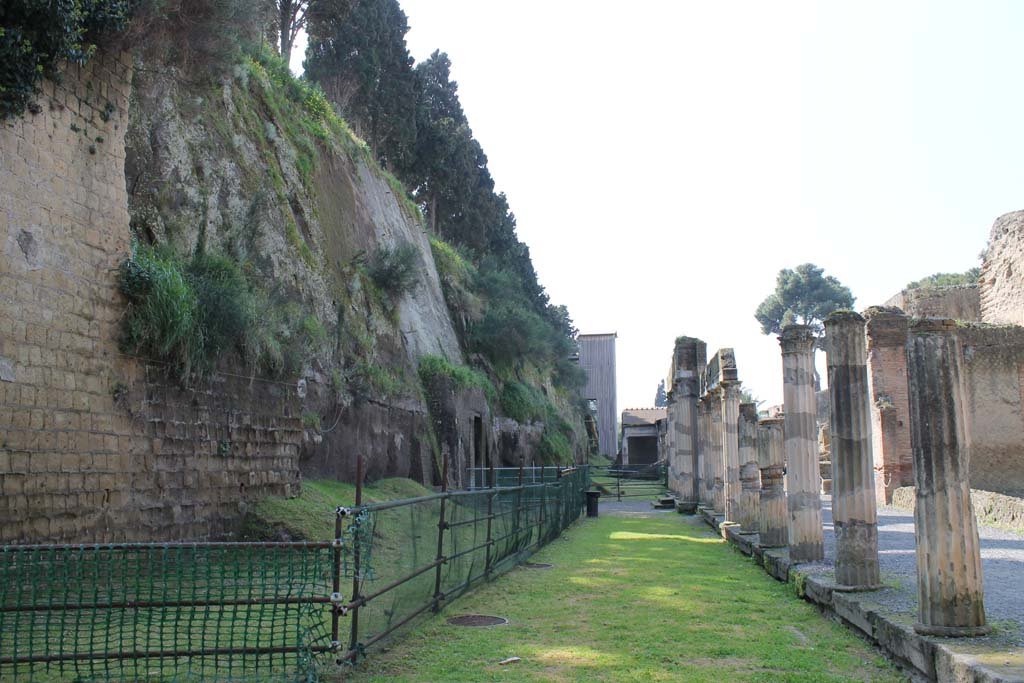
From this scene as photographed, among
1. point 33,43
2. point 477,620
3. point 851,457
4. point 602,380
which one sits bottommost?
point 477,620

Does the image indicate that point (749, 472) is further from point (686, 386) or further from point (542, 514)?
point (686, 386)

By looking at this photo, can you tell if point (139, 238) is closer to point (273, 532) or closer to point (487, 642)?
point (273, 532)

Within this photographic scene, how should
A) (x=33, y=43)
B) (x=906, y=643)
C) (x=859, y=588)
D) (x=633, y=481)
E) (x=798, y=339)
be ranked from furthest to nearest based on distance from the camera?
1. (x=633, y=481)
2. (x=798, y=339)
3. (x=33, y=43)
4. (x=859, y=588)
5. (x=906, y=643)

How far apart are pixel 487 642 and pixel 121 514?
5.32 m

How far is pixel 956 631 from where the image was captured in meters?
5.50

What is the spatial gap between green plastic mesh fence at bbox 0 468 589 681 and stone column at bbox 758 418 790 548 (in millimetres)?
4603

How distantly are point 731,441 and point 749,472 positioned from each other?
2.50m

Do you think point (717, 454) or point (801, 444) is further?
point (717, 454)

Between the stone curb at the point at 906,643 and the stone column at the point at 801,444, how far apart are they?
396 mm

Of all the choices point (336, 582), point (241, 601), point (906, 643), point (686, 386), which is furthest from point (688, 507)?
point (241, 601)

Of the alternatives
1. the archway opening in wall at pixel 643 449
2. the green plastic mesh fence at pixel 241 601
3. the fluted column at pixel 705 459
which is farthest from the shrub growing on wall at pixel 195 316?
the archway opening in wall at pixel 643 449

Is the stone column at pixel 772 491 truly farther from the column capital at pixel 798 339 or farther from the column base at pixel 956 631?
the column base at pixel 956 631

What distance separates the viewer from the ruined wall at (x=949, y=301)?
25438 millimetres

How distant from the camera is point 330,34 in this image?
97.2 feet
